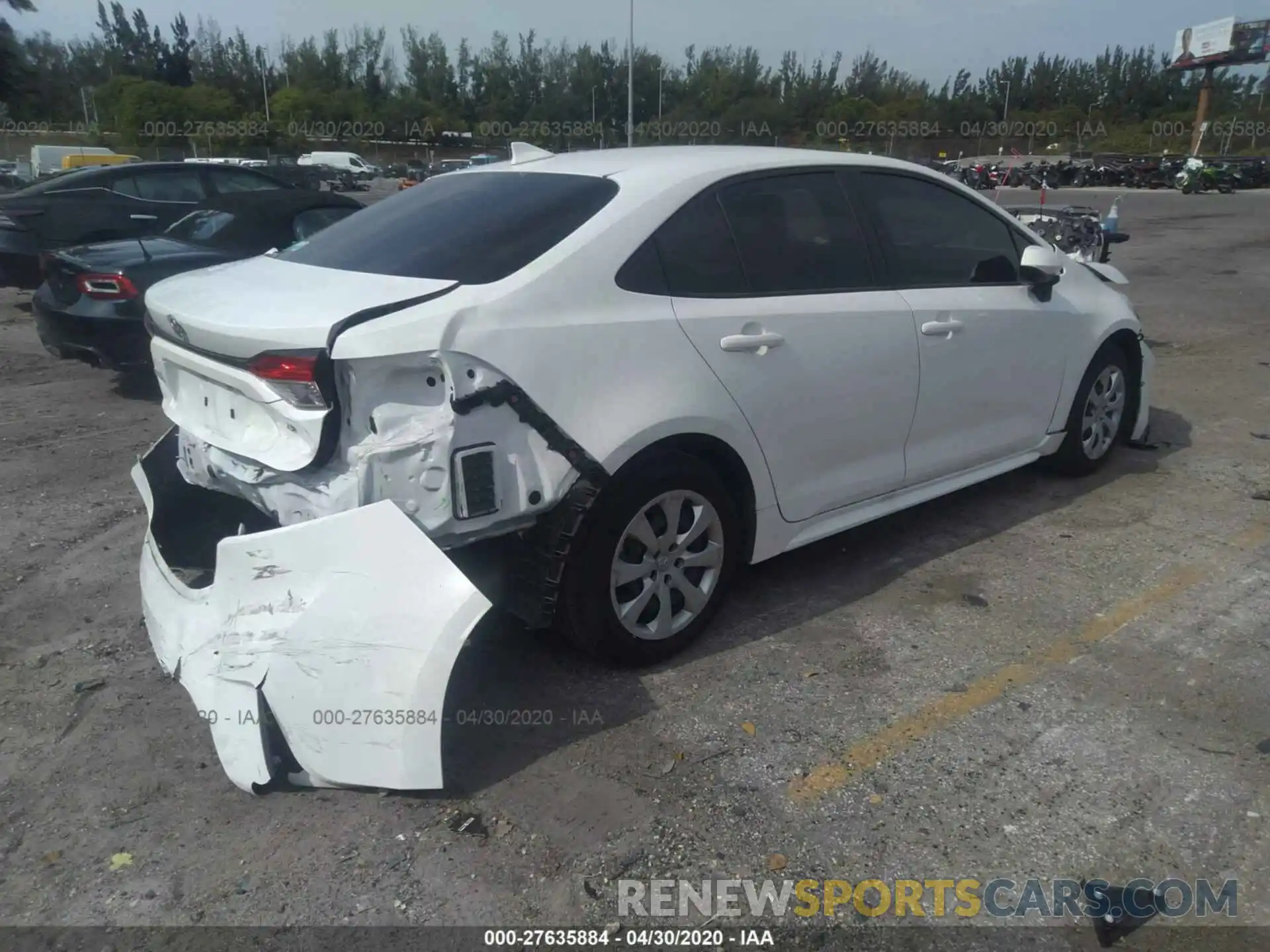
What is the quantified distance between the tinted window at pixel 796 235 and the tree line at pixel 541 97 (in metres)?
28.6

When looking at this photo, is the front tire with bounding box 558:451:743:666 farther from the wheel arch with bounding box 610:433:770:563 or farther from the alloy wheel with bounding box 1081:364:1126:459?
the alloy wheel with bounding box 1081:364:1126:459

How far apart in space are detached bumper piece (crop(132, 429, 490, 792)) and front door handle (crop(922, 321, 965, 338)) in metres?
2.33

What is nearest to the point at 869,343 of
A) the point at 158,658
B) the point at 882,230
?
the point at 882,230

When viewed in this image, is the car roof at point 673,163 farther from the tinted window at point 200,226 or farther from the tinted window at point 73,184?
the tinted window at point 73,184

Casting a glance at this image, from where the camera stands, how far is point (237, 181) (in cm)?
1118

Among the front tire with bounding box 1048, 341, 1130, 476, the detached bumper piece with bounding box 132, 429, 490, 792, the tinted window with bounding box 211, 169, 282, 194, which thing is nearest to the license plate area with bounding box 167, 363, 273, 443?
the detached bumper piece with bounding box 132, 429, 490, 792

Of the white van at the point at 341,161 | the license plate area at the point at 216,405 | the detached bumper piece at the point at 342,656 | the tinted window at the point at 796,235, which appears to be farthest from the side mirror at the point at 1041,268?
the white van at the point at 341,161

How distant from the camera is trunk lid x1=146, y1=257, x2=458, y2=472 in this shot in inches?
114

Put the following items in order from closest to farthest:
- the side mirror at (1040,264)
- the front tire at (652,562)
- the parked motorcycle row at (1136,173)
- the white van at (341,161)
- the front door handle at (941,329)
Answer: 1. the front tire at (652,562)
2. the front door handle at (941,329)
3. the side mirror at (1040,264)
4. the parked motorcycle row at (1136,173)
5. the white van at (341,161)

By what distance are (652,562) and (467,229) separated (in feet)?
4.33

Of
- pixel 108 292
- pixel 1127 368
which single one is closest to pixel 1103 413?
pixel 1127 368

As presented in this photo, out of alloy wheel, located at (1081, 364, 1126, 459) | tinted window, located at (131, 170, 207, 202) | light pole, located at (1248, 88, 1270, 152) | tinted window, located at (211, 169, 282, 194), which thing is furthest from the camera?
light pole, located at (1248, 88, 1270, 152)

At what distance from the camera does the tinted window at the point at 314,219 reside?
820 centimetres

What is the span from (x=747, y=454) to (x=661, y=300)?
2.17 ft
